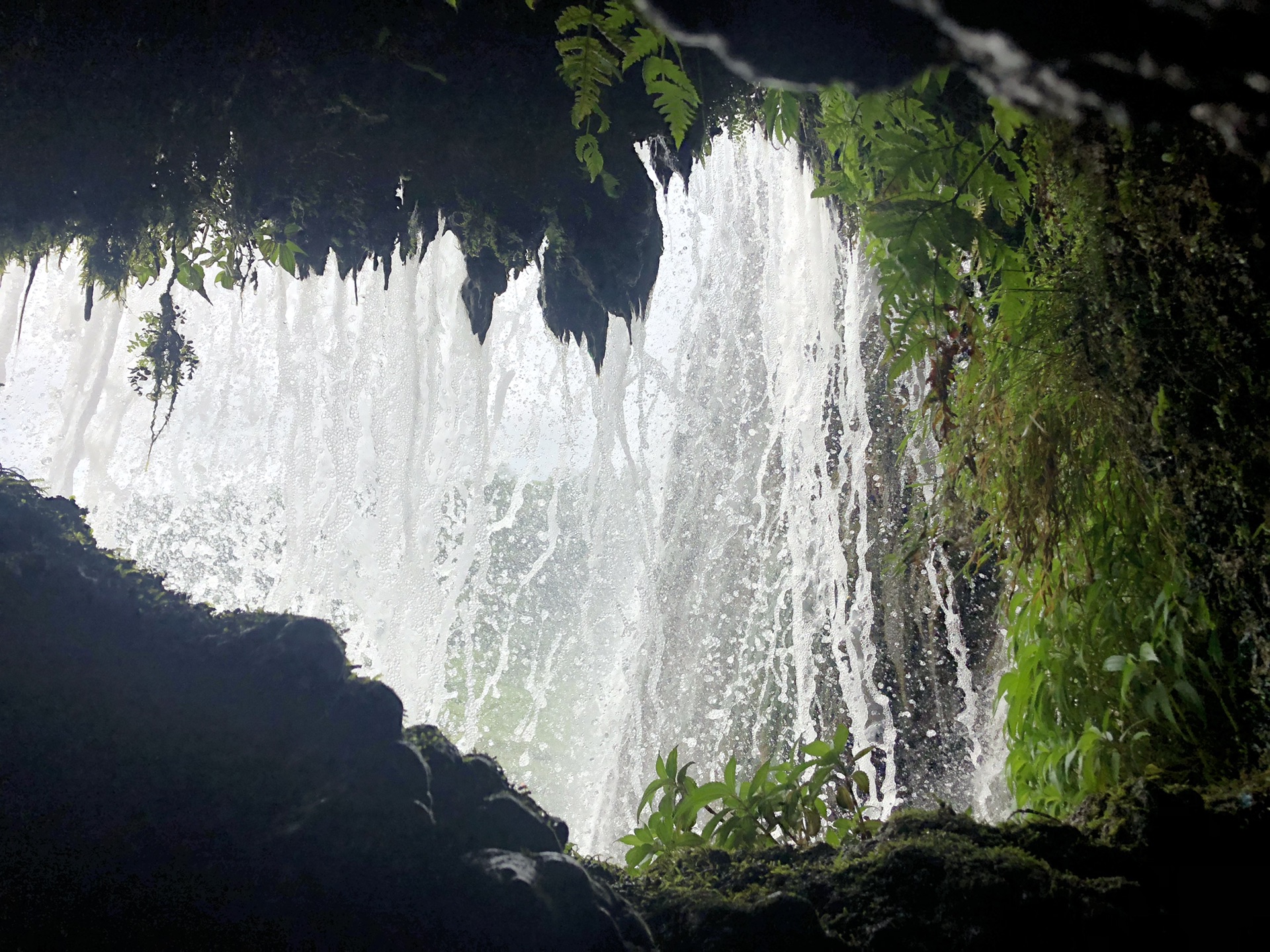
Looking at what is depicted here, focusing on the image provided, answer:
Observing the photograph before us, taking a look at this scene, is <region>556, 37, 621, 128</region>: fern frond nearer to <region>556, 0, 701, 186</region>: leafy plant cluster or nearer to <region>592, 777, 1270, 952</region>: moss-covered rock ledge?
<region>556, 0, 701, 186</region>: leafy plant cluster

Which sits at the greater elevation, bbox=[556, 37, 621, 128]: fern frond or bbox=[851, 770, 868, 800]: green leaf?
bbox=[556, 37, 621, 128]: fern frond

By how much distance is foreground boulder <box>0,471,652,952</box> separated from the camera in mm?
1146

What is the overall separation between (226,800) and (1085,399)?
2162 mm

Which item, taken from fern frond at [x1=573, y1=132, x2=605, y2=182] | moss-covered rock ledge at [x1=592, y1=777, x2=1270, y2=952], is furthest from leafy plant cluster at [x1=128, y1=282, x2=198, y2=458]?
moss-covered rock ledge at [x1=592, y1=777, x2=1270, y2=952]

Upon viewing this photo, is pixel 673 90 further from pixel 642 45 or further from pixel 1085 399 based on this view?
pixel 1085 399

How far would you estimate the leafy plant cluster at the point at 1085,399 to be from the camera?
1.56 metres

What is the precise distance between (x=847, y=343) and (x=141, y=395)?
6164 millimetres

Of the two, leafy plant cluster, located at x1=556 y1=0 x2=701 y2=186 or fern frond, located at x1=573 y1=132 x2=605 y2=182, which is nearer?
leafy plant cluster, located at x1=556 y1=0 x2=701 y2=186

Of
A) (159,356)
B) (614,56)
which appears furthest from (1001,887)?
(159,356)

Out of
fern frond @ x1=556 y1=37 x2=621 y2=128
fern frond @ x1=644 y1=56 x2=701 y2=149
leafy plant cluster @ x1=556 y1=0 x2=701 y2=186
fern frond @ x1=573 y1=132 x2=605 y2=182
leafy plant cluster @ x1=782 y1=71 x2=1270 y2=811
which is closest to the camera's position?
leafy plant cluster @ x1=782 y1=71 x2=1270 y2=811

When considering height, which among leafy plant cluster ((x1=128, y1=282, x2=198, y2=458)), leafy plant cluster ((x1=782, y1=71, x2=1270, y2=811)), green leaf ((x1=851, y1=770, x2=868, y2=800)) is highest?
leafy plant cluster ((x1=128, y1=282, x2=198, y2=458))

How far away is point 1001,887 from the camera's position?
125cm

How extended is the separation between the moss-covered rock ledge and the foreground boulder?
0.19 metres

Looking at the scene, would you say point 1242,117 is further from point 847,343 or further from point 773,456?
point 773,456
